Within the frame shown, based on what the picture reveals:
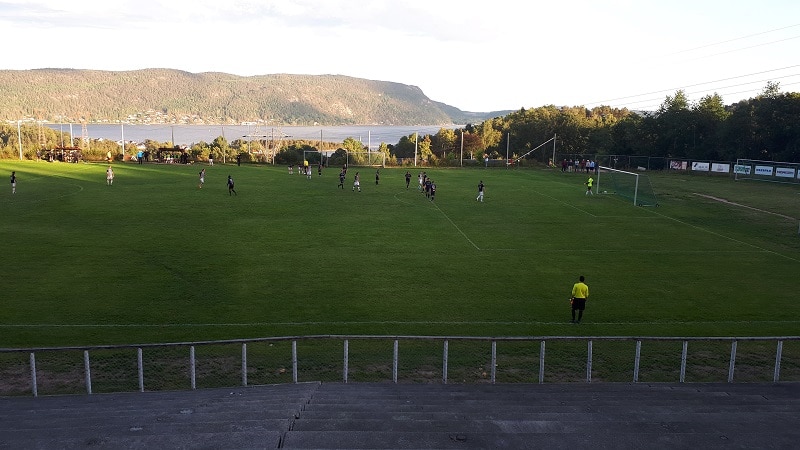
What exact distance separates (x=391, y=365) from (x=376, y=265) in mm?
9992

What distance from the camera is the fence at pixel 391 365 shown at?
12.8m

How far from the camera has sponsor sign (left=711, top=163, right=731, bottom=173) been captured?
2650 inches

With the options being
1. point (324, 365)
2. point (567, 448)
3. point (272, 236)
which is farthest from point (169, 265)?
point (567, 448)

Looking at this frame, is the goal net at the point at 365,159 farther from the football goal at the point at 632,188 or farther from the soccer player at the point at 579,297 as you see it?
the soccer player at the point at 579,297

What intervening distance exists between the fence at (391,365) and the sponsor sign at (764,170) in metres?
53.4

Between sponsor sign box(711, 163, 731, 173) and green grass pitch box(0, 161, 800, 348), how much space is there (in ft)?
73.9

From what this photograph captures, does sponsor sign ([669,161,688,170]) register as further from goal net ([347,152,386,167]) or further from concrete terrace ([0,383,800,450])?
concrete terrace ([0,383,800,450])

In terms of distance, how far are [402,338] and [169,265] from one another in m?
14.7

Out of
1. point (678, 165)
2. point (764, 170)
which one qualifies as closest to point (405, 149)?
point (678, 165)

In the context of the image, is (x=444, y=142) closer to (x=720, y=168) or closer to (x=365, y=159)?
(x=365, y=159)

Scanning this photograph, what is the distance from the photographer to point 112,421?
939 cm

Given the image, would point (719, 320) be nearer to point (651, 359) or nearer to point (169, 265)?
point (651, 359)

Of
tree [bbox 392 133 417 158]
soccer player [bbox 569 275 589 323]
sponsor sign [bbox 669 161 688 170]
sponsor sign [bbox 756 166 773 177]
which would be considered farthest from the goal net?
soccer player [bbox 569 275 589 323]

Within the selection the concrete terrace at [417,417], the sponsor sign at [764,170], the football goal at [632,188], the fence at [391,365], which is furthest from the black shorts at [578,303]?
the sponsor sign at [764,170]
